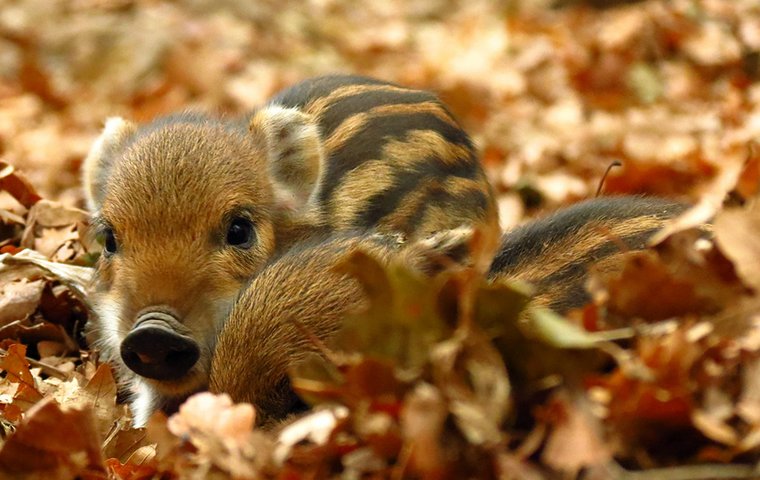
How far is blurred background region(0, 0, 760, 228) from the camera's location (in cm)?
602

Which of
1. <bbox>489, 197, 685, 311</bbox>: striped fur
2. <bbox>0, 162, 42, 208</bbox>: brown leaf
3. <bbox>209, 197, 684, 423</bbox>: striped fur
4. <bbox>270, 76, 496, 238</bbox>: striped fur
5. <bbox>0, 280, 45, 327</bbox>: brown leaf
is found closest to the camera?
<bbox>209, 197, 684, 423</bbox>: striped fur

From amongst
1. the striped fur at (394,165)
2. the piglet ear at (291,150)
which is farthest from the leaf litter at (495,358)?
the striped fur at (394,165)

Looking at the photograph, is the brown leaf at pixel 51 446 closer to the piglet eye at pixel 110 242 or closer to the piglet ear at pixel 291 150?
the piglet eye at pixel 110 242

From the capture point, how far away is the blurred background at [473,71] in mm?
6023

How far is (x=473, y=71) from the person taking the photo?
26.9 ft

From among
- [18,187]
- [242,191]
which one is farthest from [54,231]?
[242,191]

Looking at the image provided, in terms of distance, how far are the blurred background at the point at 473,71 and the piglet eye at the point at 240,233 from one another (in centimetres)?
196

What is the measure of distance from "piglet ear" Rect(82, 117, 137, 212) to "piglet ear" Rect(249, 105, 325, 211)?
47 centimetres

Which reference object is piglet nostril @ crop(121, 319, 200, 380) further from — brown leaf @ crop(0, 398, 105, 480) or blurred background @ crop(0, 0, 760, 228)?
blurred background @ crop(0, 0, 760, 228)

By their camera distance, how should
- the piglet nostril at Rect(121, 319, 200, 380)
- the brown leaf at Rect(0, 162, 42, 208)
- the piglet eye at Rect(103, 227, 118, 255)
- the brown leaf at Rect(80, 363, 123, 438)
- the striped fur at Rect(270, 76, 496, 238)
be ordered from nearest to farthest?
the piglet nostril at Rect(121, 319, 200, 380), the brown leaf at Rect(80, 363, 123, 438), the piglet eye at Rect(103, 227, 118, 255), the striped fur at Rect(270, 76, 496, 238), the brown leaf at Rect(0, 162, 42, 208)

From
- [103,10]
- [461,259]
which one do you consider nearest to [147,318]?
[461,259]

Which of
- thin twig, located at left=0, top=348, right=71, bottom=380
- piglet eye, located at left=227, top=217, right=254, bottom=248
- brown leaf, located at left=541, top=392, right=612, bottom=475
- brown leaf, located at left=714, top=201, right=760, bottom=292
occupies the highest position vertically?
brown leaf, located at left=714, top=201, right=760, bottom=292

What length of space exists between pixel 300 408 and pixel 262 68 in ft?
21.9

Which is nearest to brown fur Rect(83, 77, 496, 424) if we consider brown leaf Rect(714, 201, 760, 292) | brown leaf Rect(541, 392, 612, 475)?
brown leaf Rect(714, 201, 760, 292)
